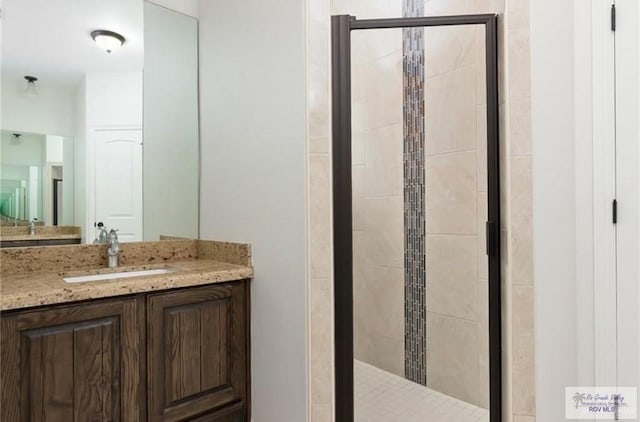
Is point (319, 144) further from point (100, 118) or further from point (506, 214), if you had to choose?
point (100, 118)

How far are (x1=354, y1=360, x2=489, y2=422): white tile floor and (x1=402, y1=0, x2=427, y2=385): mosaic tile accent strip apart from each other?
0.28ft

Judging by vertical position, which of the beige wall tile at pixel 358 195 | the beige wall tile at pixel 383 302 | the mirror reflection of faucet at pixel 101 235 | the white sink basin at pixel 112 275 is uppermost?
the beige wall tile at pixel 358 195

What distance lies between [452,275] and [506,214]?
55 centimetres

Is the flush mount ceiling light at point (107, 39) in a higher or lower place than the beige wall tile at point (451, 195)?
higher

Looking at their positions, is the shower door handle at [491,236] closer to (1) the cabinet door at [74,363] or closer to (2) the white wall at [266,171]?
(2) the white wall at [266,171]

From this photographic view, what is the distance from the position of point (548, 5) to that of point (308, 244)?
4.32ft

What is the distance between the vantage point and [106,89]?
2.04 m

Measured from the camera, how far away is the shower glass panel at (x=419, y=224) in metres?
1.75

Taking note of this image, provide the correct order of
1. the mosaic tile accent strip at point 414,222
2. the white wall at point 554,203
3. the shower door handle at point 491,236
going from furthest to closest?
the mosaic tile accent strip at point 414,222, the shower door handle at point 491,236, the white wall at point 554,203

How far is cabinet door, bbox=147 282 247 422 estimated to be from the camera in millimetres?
1649

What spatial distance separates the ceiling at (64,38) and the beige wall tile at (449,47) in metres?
1.60

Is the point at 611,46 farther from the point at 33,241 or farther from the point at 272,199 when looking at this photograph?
the point at 33,241

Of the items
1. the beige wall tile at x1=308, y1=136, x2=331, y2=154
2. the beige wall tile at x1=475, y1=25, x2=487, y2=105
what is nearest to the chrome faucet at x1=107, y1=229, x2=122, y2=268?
the beige wall tile at x1=308, y1=136, x2=331, y2=154

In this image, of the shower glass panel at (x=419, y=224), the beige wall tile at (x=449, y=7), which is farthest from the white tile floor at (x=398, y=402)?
the beige wall tile at (x=449, y=7)
